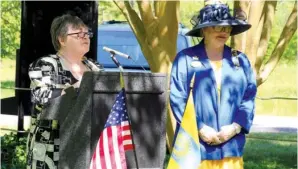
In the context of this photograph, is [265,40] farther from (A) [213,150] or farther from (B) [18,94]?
(A) [213,150]

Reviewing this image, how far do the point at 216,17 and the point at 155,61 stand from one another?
356cm

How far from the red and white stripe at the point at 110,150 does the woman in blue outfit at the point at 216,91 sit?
386 mm

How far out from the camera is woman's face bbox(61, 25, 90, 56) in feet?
16.6

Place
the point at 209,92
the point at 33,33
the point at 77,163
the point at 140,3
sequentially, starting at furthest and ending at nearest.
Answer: the point at 33,33, the point at 140,3, the point at 77,163, the point at 209,92

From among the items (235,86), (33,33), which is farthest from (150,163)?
(33,33)

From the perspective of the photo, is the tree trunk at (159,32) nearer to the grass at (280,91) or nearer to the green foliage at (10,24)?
the grass at (280,91)

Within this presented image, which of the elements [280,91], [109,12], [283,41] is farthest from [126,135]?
[109,12]

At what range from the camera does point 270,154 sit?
11297mm

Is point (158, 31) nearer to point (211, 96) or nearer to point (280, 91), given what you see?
point (211, 96)

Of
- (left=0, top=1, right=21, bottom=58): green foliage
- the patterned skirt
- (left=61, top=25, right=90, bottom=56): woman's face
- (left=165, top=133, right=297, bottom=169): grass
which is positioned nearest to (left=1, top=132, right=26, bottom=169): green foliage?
(left=165, top=133, right=297, bottom=169): grass

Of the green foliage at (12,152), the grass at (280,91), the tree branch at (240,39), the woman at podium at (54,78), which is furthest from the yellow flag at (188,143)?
the grass at (280,91)

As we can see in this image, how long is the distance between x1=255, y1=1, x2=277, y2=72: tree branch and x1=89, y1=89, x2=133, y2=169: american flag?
12.4ft

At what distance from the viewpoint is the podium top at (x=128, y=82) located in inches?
193

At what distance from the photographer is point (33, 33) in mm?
9250
